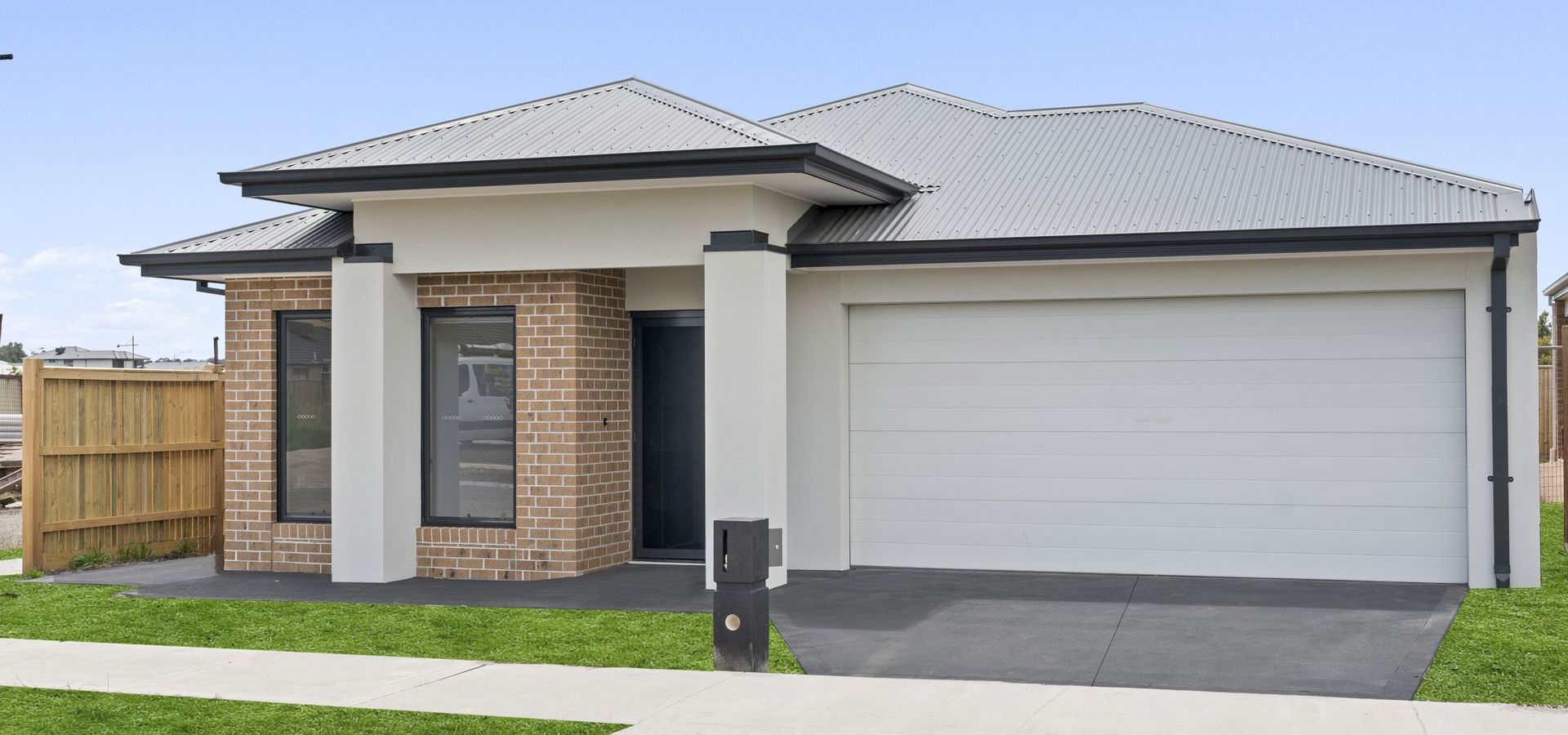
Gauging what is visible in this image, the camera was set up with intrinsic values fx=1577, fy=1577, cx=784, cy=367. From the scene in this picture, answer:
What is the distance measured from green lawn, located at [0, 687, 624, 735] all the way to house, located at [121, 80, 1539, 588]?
16.2ft

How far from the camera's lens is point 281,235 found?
14969 mm

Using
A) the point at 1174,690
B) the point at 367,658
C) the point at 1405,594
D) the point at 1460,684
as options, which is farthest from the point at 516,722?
the point at 1405,594

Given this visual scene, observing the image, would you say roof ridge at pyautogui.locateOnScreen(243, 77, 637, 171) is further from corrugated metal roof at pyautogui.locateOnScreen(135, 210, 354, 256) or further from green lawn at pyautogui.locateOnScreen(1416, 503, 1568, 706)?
green lawn at pyautogui.locateOnScreen(1416, 503, 1568, 706)

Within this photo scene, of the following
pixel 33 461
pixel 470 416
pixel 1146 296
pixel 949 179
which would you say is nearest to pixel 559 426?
pixel 470 416

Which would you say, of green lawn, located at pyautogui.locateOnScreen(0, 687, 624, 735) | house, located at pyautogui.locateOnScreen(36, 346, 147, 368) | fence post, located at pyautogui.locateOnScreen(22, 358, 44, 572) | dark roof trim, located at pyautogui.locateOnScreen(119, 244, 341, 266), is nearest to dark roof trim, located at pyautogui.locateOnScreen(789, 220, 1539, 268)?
dark roof trim, located at pyautogui.locateOnScreen(119, 244, 341, 266)

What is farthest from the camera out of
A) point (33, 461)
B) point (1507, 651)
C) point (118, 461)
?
point (118, 461)

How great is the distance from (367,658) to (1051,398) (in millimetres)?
6615

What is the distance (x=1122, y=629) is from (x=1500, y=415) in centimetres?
417

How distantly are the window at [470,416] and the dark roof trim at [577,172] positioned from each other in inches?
62.9

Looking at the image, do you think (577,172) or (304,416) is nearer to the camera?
(577,172)

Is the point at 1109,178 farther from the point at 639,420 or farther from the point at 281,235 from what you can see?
the point at 281,235

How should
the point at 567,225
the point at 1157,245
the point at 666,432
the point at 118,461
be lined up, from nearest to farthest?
the point at 1157,245, the point at 567,225, the point at 666,432, the point at 118,461

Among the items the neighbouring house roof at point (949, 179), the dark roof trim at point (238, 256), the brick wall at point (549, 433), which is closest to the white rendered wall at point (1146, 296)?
the neighbouring house roof at point (949, 179)

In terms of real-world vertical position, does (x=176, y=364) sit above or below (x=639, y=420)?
above
